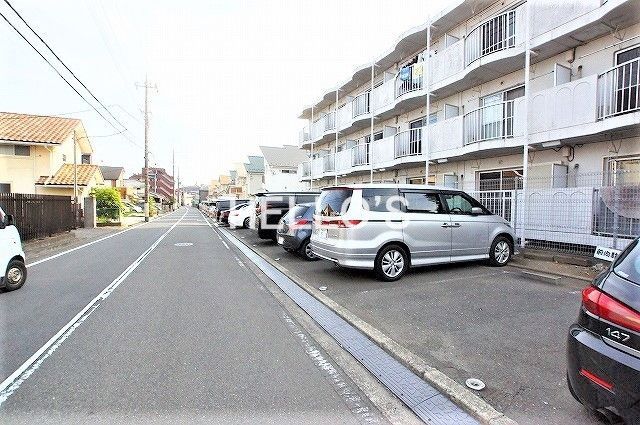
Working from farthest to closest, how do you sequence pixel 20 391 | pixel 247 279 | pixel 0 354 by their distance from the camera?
pixel 247 279
pixel 0 354
pixel 20 391

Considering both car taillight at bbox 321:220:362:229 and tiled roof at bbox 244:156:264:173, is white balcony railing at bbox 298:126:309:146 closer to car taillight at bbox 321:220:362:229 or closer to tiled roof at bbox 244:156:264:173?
car taillight at bbox 321:220:362:229

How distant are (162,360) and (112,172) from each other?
215ft

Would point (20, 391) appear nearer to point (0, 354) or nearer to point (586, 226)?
point (0, 354)

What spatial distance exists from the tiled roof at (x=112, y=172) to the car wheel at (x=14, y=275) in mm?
58285

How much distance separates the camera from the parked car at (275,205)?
12797 millimetres

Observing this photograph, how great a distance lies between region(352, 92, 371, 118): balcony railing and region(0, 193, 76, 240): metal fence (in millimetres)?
15179

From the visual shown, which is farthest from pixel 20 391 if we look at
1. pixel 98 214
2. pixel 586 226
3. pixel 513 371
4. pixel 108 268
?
pixel 98 214

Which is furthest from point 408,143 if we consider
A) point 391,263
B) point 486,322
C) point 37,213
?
point 37,213

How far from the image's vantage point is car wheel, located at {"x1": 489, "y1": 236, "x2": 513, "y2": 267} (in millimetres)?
7805

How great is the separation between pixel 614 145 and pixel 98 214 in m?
27.9

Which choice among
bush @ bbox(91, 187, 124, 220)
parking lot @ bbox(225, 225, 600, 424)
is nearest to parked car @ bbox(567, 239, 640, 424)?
parking lot @ bbox(225, 225, 600, 424)

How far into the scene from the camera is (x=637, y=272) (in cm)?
215

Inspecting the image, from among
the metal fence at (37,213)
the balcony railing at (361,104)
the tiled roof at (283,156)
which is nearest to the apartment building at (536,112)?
the balcony railing at (361,104)

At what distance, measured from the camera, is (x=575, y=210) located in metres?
7.88
